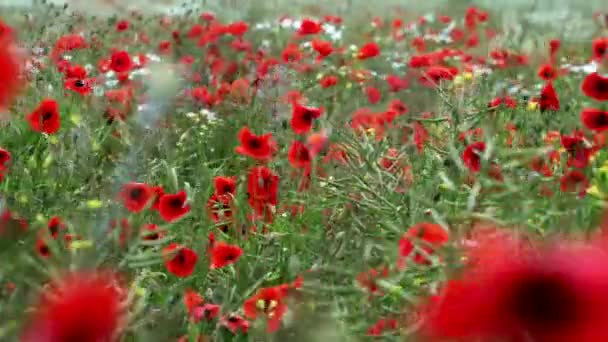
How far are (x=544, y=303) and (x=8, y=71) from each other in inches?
11.1

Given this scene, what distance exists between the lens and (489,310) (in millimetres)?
346

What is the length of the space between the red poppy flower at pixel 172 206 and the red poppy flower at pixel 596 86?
1052 mm

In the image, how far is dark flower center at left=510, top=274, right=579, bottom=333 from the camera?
347mm

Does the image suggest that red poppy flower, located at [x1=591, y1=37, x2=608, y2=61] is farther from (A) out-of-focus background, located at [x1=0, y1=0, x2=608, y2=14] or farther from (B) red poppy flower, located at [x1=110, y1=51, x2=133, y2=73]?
(A) out-of-focus background, located at [x1=0, y1=0, x2=608, y2=14]

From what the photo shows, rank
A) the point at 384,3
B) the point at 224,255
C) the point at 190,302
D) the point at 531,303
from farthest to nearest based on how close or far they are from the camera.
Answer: the point at 384,3, the point at 224,255, the point at 190,302, the point at 531,303

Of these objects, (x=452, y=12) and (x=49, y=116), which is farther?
(x=452, y=12)

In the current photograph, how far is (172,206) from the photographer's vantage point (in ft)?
6.25

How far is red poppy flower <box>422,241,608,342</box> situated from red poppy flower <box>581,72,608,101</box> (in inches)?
80.8

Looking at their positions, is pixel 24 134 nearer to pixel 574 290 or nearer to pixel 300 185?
pixel 300 185

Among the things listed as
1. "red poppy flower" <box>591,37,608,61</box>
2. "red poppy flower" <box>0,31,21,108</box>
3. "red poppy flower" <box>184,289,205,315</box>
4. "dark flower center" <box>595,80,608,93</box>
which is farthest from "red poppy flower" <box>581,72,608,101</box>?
"red poppy flower" <box>0,31,21,108</box>

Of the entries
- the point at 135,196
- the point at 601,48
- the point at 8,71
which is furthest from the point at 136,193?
the point at 601,48

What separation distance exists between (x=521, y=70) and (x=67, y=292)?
177 inches

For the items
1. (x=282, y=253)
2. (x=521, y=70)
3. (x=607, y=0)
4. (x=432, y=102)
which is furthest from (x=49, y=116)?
(x=607, y=0)

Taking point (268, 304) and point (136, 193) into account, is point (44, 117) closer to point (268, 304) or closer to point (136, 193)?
point (136, 193)
